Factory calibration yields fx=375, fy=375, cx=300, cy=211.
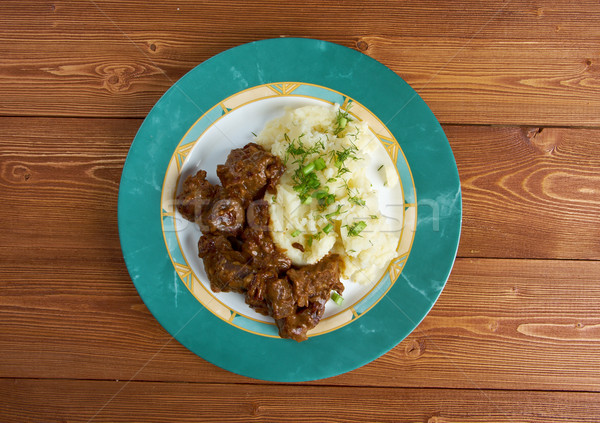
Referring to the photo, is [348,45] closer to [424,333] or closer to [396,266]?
[396,266]

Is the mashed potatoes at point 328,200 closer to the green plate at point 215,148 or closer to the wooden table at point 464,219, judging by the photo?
the green plate at point 215,148

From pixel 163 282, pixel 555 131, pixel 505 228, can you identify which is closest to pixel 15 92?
pixel 163 282

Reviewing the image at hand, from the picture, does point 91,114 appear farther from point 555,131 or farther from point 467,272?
point 555,131

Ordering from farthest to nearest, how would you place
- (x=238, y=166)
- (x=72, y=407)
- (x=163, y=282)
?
(x=72, y=407) < (x=163, y=282) < (x=238, y=166)

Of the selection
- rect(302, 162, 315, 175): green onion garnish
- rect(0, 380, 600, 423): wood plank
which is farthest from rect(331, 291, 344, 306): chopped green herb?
rect(302, 162, 315, 175): green onion garnish

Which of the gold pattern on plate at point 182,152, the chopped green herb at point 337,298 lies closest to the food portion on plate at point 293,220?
the chopped green herb at point 337,298
